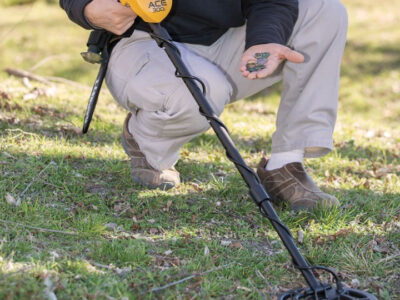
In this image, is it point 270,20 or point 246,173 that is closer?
point 246,173

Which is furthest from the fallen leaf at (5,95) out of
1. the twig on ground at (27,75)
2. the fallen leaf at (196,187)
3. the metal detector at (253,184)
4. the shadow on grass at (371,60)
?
the shadow on grass at (371,60)

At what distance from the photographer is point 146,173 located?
3191mm

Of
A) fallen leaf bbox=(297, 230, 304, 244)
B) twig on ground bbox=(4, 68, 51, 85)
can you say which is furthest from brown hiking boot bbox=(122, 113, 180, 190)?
twig on ground bbox=(4, 68, 51, 85)

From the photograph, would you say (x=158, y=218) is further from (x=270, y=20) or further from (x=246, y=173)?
(x=270, y=20)

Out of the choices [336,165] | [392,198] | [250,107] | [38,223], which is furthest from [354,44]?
[38,223]

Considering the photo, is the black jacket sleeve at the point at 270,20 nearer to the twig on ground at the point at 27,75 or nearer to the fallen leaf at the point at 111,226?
the fallen leaf at the point at 111,226

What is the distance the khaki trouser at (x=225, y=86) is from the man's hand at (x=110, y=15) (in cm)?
22

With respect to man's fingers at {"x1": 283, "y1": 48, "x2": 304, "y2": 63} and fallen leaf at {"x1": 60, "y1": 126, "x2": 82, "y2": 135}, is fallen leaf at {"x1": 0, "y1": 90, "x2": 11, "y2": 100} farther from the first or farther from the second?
man's fingers at {"x1": 283, "y1": 48, "x2": 304, "y2": 63}

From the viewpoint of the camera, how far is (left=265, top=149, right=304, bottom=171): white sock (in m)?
3.12

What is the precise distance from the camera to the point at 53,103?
4.66 m

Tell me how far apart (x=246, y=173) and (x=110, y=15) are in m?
1.08

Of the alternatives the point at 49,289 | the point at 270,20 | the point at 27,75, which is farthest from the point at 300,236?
the point at 27,75

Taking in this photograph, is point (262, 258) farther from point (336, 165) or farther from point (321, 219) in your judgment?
point (336, 165)

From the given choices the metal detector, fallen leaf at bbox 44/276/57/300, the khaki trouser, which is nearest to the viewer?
fallen leaf at bbox 44/276/57/300
